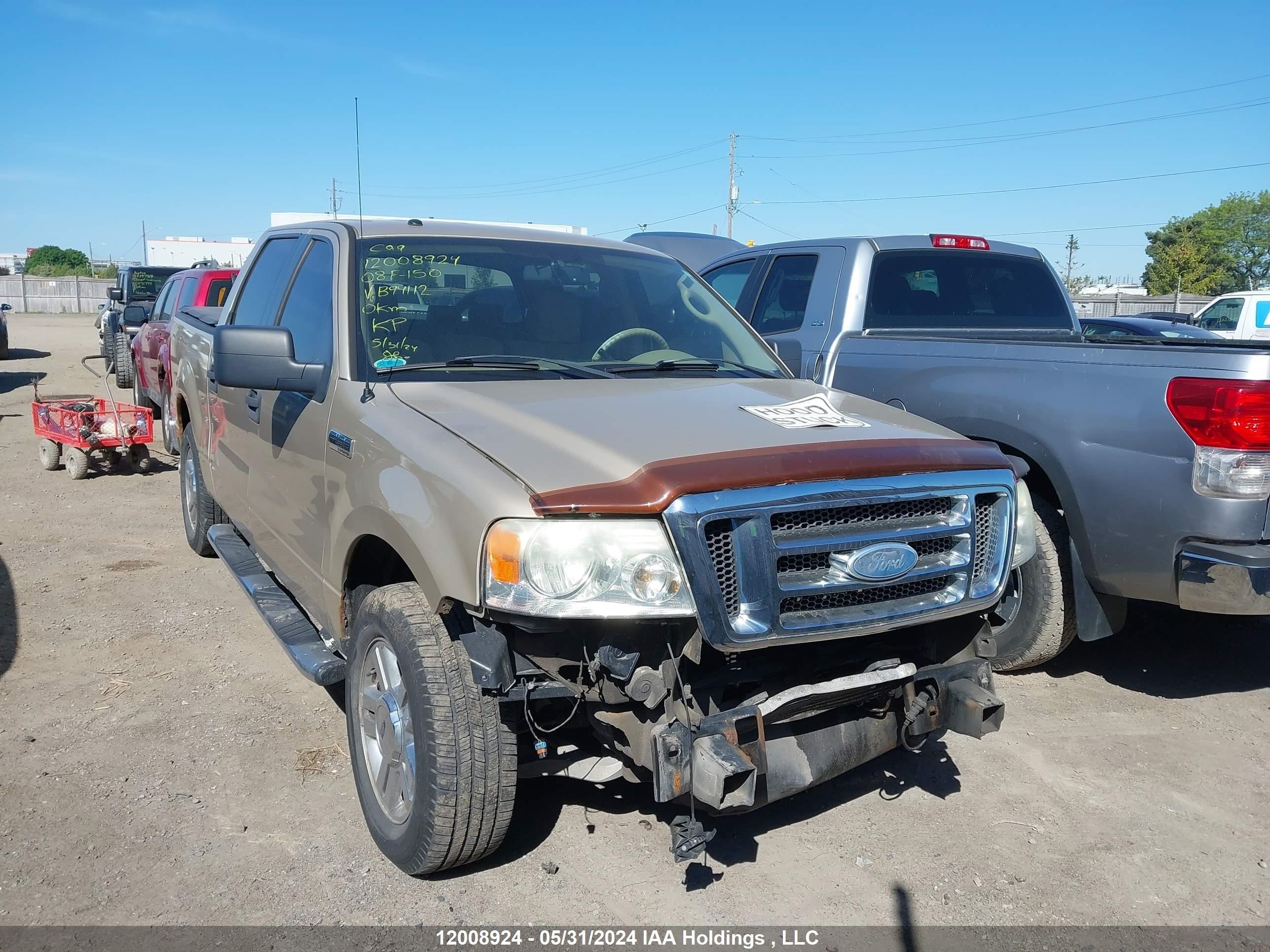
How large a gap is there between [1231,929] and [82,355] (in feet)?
83.5

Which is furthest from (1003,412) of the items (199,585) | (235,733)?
(199,585)

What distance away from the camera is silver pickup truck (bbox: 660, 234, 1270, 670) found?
3.70 metres

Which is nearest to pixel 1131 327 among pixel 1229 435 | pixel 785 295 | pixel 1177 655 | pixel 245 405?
pixel 785 295

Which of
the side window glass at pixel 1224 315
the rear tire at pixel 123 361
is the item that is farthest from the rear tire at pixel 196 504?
the side window glass at pixel 1224 315

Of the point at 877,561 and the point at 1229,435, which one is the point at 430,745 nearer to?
the point at 877,561

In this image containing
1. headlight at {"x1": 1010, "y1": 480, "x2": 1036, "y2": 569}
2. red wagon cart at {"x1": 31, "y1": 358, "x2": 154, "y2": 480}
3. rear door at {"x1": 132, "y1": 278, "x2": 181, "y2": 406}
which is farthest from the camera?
rear door at {"x1": 132, "y1": 278, "x2": 181, "y2": 406}

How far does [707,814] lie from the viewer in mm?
3162

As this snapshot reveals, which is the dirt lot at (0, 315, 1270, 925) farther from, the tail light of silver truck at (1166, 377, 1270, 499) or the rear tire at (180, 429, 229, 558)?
the tail light of silver truck at (1166, 377, 1270, 499)

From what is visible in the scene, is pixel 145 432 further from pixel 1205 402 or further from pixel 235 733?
pixel 1205 402

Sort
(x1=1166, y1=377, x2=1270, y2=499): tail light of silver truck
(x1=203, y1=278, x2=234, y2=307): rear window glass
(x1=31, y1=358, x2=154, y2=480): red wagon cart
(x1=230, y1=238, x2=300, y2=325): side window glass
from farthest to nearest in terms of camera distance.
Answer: (x1=203, y1=278, x2=234, y2=307): rear window glass → (x1=31, y1=358, x2=154, y2=480): red wagon cart → (x1=230, y1=238, x2=300, y2=325): side window glass → (x1=1166, y1=377, x2=1270, y2=499): tail light of silver truck

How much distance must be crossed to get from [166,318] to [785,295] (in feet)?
29.5

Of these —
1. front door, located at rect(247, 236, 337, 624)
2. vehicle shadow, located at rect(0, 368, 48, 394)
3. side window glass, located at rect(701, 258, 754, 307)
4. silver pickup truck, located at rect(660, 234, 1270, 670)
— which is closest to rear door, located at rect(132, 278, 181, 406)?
vehicle shadow, located at rect(0, 368, 48, 394)

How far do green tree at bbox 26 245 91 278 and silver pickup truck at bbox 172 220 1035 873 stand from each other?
245 ft

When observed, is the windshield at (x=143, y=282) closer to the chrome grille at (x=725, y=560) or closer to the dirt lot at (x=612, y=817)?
the dirt lot at (x=612, y=817)
